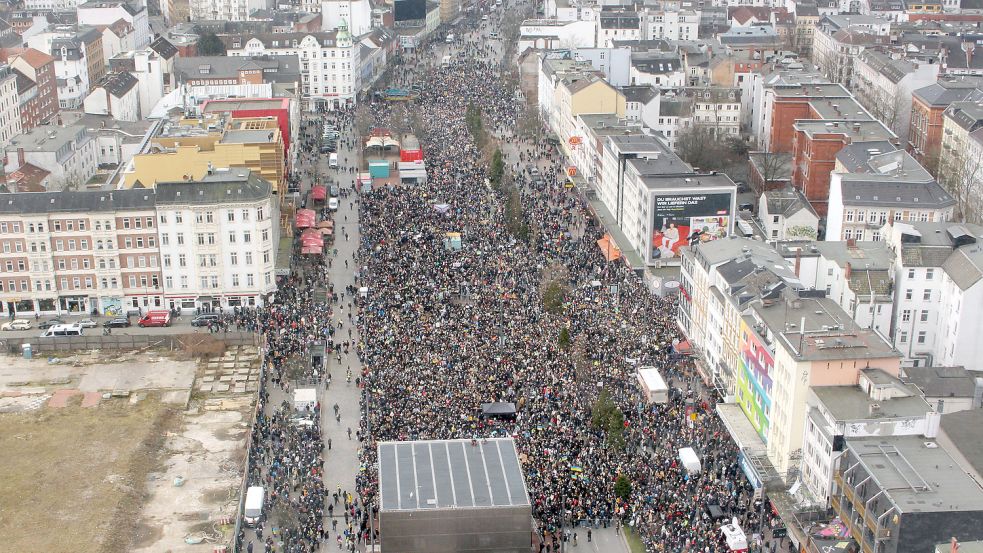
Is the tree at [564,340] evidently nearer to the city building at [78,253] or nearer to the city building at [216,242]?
the city building at [216,242]

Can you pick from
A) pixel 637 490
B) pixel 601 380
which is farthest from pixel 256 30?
pixel 637 490

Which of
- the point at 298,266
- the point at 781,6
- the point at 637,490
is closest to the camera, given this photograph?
the point at 637,490

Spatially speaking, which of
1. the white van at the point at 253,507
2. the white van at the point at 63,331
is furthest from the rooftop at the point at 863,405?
the white van at the point at 63,331

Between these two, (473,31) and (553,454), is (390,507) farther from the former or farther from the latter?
(473,31)

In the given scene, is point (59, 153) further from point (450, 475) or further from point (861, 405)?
point (861, 405)

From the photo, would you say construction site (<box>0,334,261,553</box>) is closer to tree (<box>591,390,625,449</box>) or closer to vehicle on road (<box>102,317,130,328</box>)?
vehicle on road (<box>102,317,130,328</box>)

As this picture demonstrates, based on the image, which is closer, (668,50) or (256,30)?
(668,50)
